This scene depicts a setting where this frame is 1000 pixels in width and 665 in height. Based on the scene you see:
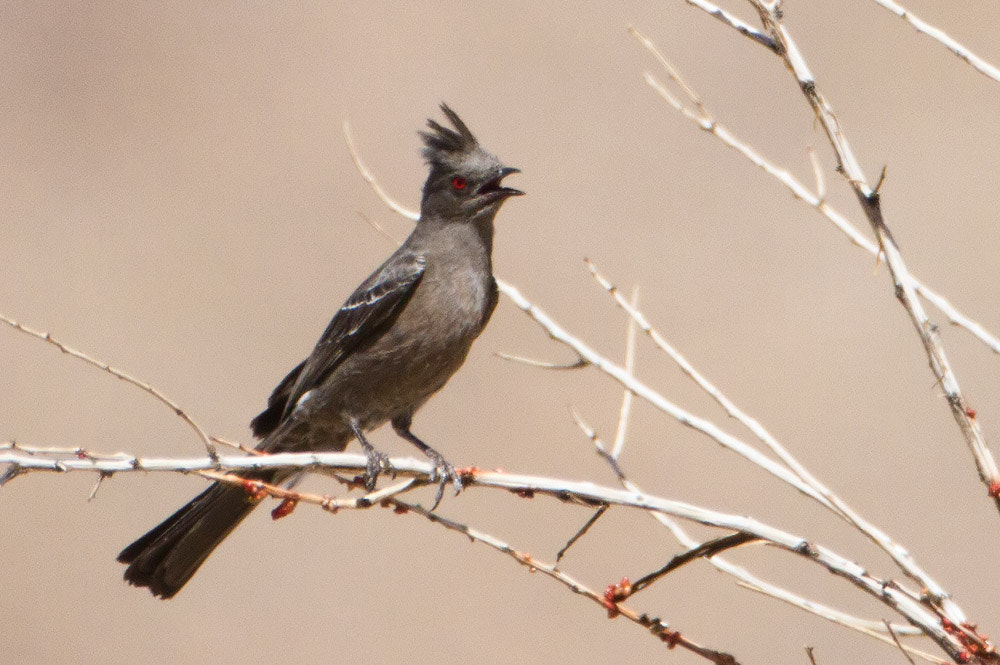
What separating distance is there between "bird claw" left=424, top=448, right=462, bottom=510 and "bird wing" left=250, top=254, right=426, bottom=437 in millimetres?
691

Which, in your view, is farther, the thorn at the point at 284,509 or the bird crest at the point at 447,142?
the bird crest at the point at 447,142

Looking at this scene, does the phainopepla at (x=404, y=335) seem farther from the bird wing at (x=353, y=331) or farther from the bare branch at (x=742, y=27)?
the bare branch at (x=742, y=27)

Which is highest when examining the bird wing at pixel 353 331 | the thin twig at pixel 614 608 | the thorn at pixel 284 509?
the bird wing at pixel 353 331

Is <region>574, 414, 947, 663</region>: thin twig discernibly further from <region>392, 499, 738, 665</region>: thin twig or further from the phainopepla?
the phainopepla

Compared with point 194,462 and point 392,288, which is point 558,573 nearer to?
point 194,462

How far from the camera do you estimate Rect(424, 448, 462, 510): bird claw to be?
3731mm

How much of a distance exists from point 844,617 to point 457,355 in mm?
3129

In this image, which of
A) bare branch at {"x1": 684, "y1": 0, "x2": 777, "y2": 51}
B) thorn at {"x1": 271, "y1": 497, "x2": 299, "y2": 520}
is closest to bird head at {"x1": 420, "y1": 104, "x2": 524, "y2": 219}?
thorn at {"x1": 271, "y1": 497, "x2": 299, "y2": 520}

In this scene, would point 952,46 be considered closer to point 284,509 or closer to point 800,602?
point 800,602

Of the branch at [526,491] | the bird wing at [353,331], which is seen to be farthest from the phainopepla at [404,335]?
the branch at [526,491]

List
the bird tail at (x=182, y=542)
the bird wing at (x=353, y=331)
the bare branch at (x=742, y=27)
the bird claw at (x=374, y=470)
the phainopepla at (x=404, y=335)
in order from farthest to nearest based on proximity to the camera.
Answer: the bird wing at (x=353, y=331) → the phainopepla at (x=404, y=335) → the bird tail at (x=182, y=542) → the bird claw at (x=374, y=470) → the bare branch at (x=742, y=27)

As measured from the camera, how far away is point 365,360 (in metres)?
5.86

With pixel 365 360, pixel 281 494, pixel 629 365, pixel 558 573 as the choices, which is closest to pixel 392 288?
pixel 365 360

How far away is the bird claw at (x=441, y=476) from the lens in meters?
3.73
